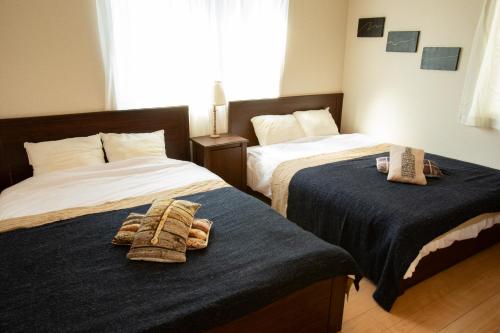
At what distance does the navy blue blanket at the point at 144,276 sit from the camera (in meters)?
1.15

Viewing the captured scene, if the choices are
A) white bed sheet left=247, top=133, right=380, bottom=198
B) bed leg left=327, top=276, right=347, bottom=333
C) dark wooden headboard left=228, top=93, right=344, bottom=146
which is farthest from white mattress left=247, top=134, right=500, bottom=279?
bed leg left=327, top=276, right=347, bottom=333

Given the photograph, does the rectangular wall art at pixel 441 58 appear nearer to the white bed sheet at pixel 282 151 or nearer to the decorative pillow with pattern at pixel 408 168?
the white bed sheet at pixel 282 151

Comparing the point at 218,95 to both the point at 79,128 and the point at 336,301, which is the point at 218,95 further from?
the point at 336,301

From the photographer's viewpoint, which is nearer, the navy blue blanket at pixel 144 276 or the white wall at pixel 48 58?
the navy blue blanket at pixel 144 276

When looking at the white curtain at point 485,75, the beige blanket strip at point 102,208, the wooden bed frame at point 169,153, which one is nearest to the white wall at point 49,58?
the wooden bed frame at point 169,153

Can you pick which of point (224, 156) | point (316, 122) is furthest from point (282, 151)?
point (316, 122)

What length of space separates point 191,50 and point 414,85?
217 centimetres

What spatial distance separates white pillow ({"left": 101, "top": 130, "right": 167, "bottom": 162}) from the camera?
253cm

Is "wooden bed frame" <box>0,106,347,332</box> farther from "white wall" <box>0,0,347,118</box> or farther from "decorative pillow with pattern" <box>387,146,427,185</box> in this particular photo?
"decorative pillow with pattern" <box>387,146,427,185</box>

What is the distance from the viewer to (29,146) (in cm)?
232

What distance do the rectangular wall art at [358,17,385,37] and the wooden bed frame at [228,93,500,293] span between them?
2.37ft

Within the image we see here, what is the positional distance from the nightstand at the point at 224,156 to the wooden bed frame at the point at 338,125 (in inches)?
10.7

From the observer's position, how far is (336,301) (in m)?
1.60

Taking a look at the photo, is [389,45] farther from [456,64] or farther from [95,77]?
[95,77]
